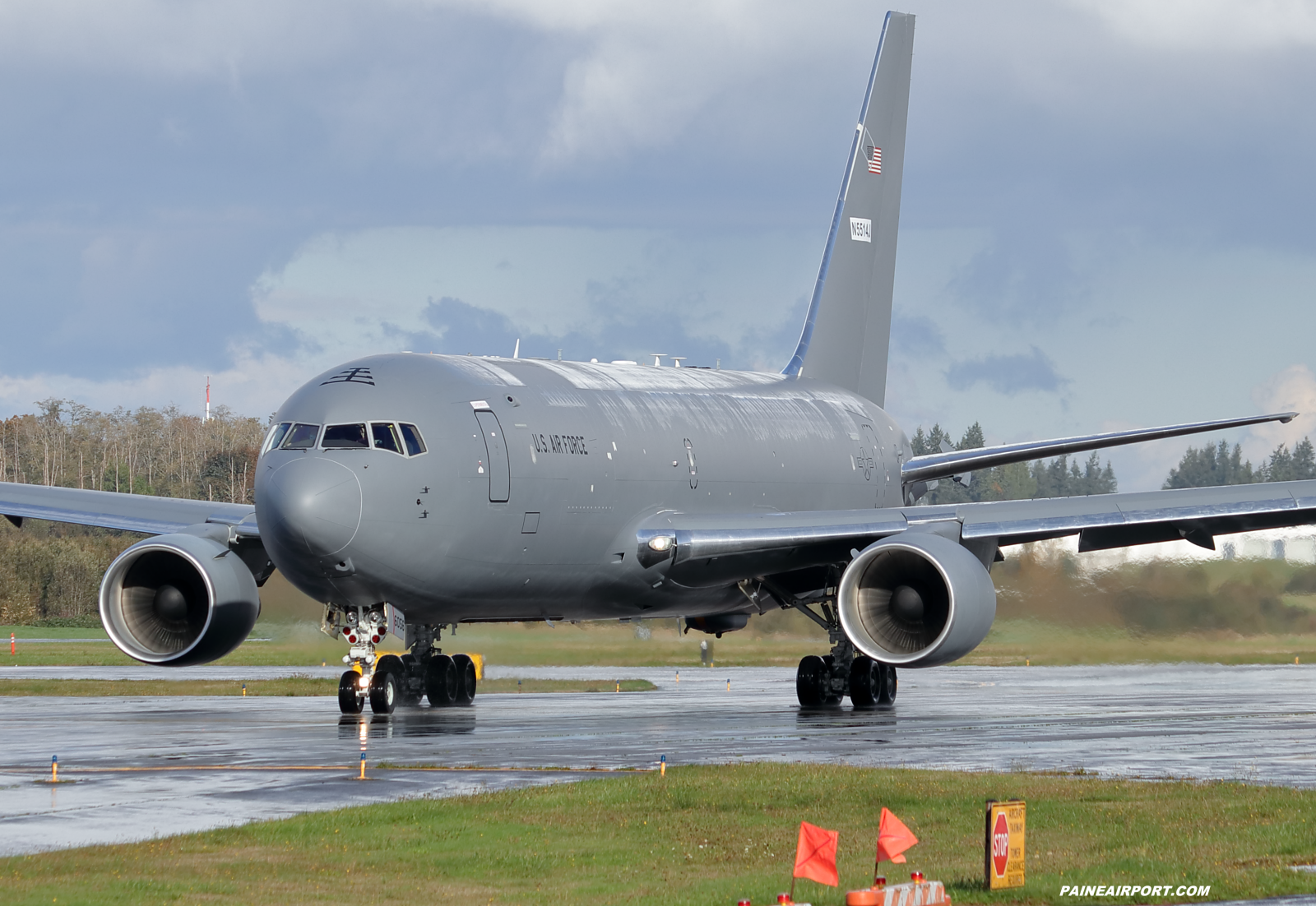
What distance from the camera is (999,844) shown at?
10547 mm

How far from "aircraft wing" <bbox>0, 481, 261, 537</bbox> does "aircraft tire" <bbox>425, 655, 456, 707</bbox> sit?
12.6 feet

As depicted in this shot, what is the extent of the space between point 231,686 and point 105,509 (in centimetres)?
716

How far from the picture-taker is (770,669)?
45312 mm

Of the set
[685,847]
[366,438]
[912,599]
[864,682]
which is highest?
[366,438]

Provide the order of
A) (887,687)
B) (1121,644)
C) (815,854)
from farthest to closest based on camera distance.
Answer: (1121,644), (887,687), (815,854)

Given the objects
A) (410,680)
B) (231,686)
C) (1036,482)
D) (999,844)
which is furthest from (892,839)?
(1036,482)

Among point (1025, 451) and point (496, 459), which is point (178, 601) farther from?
point (1025, 451)

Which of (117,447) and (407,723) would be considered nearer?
(407,723)

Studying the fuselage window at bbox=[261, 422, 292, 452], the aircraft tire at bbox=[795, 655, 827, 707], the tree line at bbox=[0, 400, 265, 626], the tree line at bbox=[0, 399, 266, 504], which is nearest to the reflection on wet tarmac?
the fuselage window at bbox=[261, 422, 292, 452]

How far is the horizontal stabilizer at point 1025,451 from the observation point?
28.8 m

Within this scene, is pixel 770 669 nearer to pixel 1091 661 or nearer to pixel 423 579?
pixel 1091 661

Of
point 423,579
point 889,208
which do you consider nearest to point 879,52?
point 889,208

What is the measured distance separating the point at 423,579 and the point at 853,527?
252 inches

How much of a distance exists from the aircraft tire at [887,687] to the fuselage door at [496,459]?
309 inches
